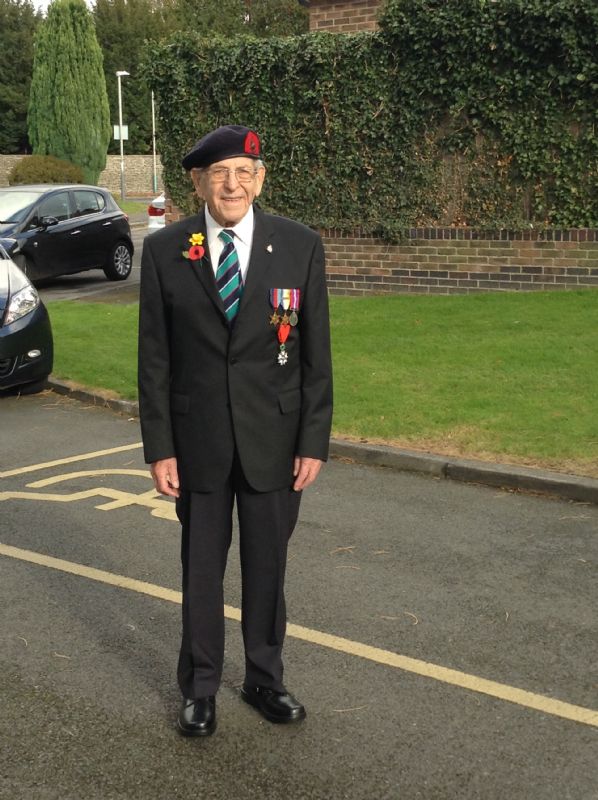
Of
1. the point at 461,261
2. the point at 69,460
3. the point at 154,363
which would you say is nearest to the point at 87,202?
the point at 461,261

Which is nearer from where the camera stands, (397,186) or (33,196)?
(397,186)

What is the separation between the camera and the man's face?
374 cm

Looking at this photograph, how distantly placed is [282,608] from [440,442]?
4103 mm

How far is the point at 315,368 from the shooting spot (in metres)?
3.94

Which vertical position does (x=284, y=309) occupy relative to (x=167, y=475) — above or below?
above

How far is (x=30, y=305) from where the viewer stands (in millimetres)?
11102

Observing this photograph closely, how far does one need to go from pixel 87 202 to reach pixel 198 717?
56.0ft

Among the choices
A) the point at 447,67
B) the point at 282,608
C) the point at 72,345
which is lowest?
the point at 72,345

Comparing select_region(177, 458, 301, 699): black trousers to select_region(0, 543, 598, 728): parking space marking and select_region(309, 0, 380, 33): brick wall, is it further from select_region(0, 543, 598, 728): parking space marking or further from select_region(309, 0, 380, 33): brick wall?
select_region(309, 0, 380, 33): brick wall

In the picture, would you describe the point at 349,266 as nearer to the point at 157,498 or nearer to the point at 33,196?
the point at 33,196

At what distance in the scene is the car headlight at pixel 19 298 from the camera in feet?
35.7

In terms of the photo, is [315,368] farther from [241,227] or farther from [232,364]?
[241,227]

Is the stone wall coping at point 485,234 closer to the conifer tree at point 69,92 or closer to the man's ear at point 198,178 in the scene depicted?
the man's ear at point 198,178

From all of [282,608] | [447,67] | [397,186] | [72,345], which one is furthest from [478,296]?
[282,608]
